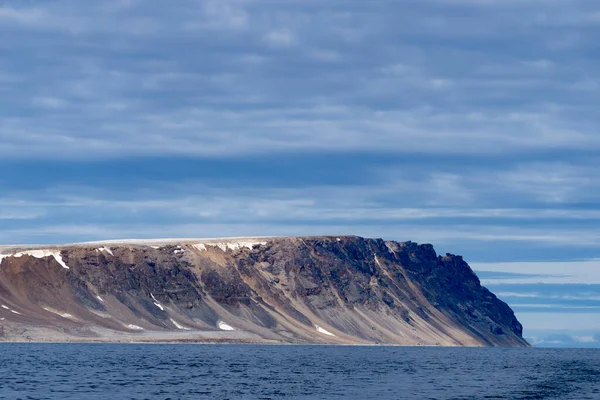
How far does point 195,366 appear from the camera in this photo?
448 ft

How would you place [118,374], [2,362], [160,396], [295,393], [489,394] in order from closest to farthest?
1. [160,396]
2. [295,393]
3. [489,394]
4. [118,374]
5. [2,362]

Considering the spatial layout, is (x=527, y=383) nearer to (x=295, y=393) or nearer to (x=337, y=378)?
(x=337, y=378)

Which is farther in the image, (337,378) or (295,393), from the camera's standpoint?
(337,378)

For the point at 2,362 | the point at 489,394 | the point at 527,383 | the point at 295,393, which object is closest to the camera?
the point at 295,393

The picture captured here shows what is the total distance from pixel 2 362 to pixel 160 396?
57.6m

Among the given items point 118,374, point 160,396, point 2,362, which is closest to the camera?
point 160,396

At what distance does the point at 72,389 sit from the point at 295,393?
1853 centimetres

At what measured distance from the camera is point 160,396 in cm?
8231

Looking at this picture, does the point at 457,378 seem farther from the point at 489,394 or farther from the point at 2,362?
the point at 2,362

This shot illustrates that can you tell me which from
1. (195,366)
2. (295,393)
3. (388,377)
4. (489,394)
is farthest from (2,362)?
(489,394)

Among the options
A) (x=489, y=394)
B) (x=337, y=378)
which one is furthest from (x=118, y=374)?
(x=489, y=394)

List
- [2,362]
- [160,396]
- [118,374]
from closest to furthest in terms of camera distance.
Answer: [160,396] < [118,374] < [2,362]

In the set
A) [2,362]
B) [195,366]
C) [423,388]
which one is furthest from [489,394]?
[2,362]

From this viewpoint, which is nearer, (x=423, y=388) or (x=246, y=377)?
(x=423, y=388)
